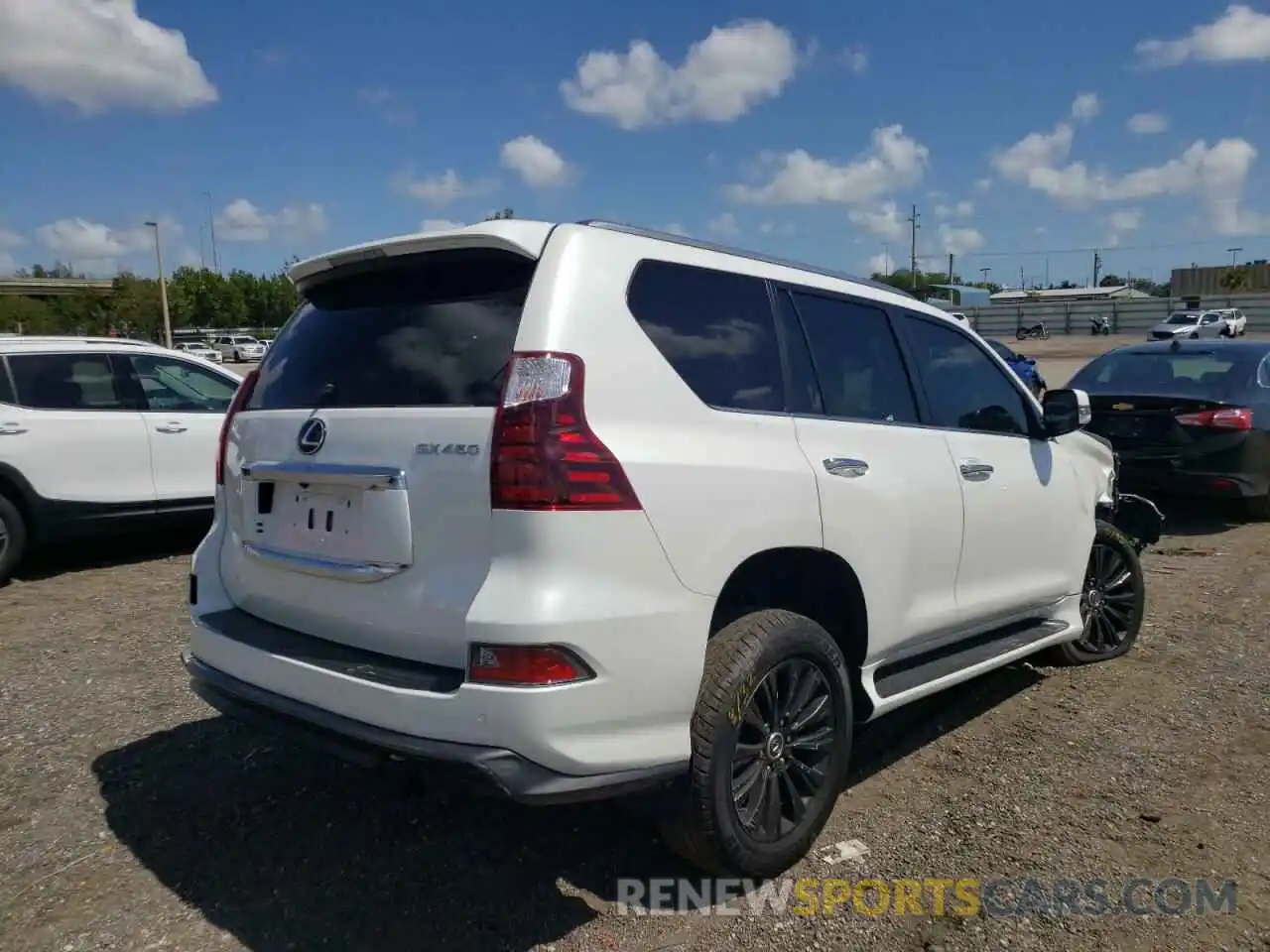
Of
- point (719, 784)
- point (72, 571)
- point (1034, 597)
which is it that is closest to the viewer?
point (719, 784)

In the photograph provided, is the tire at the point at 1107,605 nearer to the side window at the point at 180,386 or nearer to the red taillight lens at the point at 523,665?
the red taillight lens at the point at 523,665

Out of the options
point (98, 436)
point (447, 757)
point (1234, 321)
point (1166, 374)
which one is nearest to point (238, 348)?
point (98, 436)

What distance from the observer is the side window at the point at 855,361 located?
342 centimetres

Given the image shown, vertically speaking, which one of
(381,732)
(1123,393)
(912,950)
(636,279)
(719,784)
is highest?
(636,279)

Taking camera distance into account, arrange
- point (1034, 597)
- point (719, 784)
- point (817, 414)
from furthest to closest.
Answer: point (1034, 597) → point (817, 414) → point (719, 784)

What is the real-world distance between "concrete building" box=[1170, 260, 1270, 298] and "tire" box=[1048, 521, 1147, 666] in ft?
305

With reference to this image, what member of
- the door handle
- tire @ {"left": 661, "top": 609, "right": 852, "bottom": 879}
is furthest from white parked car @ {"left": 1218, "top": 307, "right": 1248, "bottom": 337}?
tire @ {"left": 661, "top": 609, "right": 852, "bottom": 879}

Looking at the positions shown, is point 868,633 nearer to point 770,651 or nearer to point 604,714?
point 770,651

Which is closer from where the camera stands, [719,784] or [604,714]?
[604,714]

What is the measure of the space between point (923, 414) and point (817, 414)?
806 millimetres

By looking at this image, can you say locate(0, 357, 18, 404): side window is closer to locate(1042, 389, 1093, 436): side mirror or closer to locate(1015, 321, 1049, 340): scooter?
locate(1042, 389, 1093, 436): side mirror

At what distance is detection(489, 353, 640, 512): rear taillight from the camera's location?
2441mm

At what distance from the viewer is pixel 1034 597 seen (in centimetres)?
438

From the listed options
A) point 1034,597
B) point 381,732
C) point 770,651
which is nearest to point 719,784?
point 770,651
